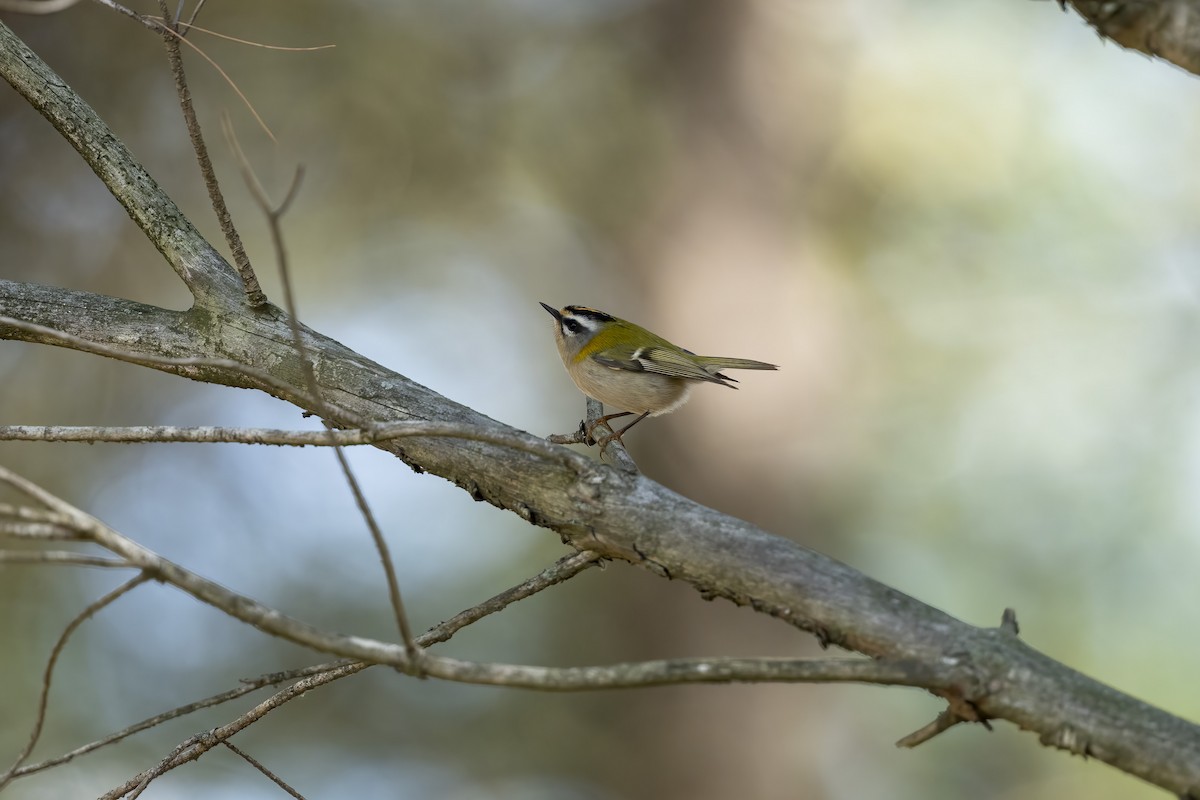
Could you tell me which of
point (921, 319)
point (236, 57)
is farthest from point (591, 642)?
point (236, 57)

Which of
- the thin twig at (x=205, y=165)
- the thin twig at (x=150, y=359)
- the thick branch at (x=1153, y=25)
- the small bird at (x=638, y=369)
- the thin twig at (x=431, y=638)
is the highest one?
the small bird at (x=638, y=369)

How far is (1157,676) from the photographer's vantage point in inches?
273

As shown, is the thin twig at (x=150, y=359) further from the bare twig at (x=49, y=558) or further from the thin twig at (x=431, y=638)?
the thin twig at (x=431, y=638)

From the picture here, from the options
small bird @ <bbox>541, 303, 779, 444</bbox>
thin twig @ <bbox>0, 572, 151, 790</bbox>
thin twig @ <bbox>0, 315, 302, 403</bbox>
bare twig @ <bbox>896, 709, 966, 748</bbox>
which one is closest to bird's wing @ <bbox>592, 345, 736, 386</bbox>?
small bird @ <bbox>541, 303, 779, 444</bbox>

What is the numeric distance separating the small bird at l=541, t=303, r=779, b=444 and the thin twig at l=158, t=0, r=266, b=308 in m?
1.62

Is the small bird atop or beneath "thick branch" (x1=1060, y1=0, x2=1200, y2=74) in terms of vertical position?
atop

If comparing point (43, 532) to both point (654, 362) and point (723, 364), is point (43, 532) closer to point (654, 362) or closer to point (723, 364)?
point (654, 362)

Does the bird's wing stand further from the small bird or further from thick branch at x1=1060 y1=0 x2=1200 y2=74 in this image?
thick branch at x1=1060 y1=0 x2=1200 y2=74

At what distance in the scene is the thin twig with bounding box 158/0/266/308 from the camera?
2.27m

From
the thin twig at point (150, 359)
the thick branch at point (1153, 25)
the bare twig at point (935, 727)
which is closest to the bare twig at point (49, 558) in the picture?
the thin twig at point (150, 359)

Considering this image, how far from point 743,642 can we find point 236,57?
5.91 metres

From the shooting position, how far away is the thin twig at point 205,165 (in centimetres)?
227

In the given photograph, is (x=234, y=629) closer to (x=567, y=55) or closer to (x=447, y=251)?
(x=447, y=251)

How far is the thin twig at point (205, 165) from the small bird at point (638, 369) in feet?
5.33
